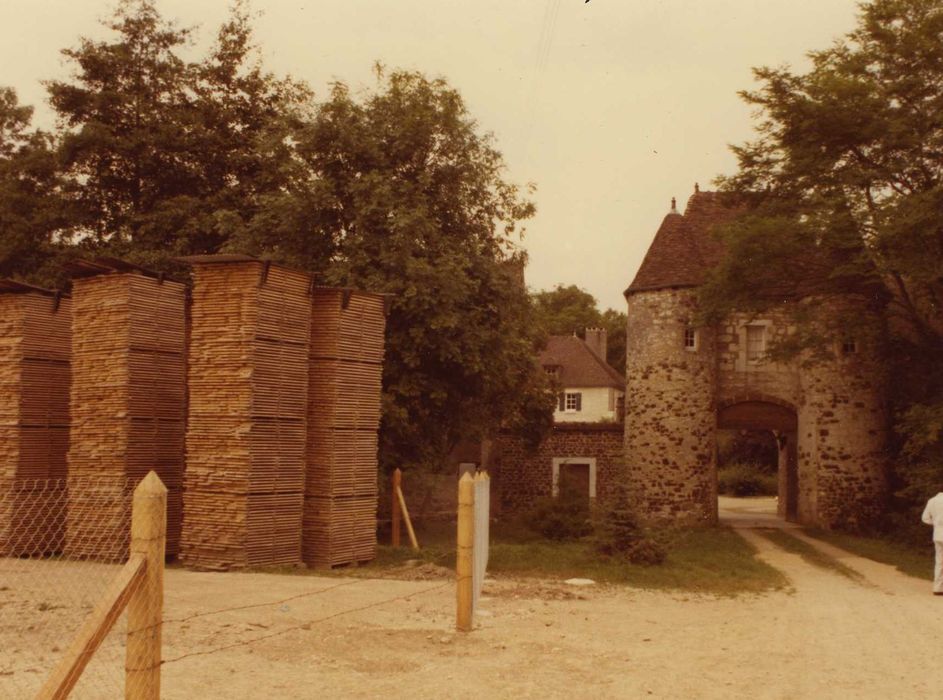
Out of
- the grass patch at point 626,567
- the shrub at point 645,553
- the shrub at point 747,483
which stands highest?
the shrub at point 645,553

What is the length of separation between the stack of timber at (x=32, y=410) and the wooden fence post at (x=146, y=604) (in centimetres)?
1203

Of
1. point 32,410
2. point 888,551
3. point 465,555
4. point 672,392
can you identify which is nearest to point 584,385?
point 672,392

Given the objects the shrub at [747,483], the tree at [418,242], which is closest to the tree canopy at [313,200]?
the tree at [418,242]

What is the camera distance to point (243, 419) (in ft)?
46.9

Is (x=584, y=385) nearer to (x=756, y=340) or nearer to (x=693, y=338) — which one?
(x=756, y=340)

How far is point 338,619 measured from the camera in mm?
10328

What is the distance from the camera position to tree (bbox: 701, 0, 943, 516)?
21109mm

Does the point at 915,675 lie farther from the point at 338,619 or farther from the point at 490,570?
the point at 490,570

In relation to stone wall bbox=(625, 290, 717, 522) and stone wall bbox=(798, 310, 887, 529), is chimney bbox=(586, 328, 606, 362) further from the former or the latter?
stone wall bbox=(798, 310, 887, 529)

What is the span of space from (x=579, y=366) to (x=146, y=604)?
42988 mm

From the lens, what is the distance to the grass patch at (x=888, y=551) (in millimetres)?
19247

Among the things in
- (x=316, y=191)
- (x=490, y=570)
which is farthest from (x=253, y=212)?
(x=490, y=570)

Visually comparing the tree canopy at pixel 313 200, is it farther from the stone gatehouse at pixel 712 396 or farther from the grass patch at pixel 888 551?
the grass patch at pixel 888 551

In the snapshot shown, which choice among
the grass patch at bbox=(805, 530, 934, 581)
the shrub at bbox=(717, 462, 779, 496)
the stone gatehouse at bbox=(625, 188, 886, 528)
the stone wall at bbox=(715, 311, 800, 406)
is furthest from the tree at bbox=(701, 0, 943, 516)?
the shrub at bbox=(717, 462, 779, 496)
